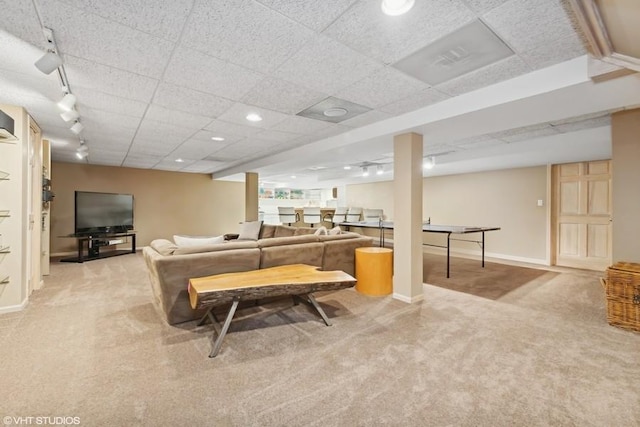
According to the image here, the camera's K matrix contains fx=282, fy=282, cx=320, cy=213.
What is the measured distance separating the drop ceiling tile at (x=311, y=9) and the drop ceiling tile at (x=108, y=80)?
148cm

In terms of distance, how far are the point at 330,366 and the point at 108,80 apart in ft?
9.68

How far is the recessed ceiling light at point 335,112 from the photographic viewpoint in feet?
10.2

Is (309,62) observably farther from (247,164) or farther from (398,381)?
(247,164)

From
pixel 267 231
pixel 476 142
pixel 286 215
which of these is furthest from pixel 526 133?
pixel 286 215


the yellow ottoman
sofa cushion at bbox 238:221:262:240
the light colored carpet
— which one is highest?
sofa cushion at bbox 238:221:262:240

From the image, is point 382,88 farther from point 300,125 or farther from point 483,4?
point 300,125

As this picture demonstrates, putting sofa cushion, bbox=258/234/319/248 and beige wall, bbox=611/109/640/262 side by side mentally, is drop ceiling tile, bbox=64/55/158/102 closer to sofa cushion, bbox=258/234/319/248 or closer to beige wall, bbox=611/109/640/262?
sofa cushion, bbox=258/234/319/248

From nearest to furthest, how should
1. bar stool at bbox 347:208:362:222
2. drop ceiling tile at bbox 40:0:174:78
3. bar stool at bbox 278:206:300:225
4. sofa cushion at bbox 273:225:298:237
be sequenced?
drop ceiling tile at bbox 40:0:174:78
sofa cushion at bbox 273:225:298:237
bar stool at bbox 278:206:300:225
bar stool at bbox 347:208:362:222

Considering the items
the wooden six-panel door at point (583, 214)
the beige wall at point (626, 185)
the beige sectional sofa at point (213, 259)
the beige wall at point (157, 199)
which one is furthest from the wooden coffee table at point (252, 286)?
the beige wall at point (157, 199)

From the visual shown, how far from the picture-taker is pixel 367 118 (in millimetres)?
3391

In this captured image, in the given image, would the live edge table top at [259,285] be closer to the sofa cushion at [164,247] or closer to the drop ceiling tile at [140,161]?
the sofa cushion at [164,247]

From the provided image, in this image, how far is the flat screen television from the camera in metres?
6.13

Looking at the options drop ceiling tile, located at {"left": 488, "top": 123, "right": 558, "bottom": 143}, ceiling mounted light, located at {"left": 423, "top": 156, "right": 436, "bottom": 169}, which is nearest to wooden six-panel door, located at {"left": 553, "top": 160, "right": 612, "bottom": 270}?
drop ceiling tile, located at {"left": 488, "top": 123, "right": 558, "bottom": 143}

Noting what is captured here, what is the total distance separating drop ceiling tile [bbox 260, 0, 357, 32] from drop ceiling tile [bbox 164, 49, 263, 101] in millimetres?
750
